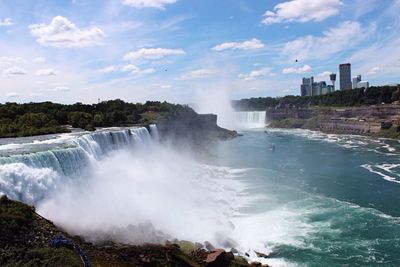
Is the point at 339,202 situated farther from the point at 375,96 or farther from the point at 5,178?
the point at 375,96

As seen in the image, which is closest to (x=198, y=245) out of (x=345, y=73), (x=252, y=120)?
(x=252, y=120)

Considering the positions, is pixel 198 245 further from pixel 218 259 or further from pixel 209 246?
pixel 218 259

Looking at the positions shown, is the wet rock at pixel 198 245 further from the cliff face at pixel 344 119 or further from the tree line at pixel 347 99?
the tree line at pixel 347 99


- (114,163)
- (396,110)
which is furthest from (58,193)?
(396,110)

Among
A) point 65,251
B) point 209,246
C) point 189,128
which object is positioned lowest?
point 209,246

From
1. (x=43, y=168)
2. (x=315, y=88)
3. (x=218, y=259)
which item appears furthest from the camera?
(x=315, y=88)

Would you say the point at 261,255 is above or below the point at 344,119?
below

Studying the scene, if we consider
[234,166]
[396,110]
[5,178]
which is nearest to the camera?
[5,178]
